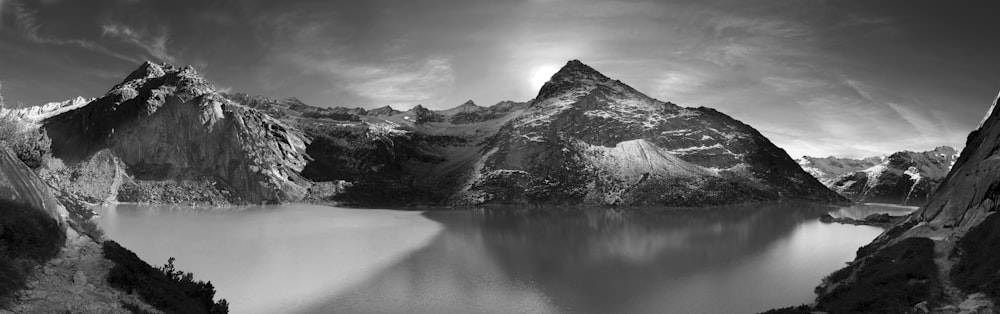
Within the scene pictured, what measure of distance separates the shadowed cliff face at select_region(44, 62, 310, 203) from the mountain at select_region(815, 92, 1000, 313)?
170517 mm

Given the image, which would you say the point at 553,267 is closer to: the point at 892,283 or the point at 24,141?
the point at 892,283

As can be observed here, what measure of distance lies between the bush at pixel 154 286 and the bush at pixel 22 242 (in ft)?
7.33

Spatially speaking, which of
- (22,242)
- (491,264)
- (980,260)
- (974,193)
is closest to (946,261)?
(980,260)

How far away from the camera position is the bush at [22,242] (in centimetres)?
1412

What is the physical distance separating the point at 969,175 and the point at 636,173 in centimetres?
16263

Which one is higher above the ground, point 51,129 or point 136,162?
point 51,129

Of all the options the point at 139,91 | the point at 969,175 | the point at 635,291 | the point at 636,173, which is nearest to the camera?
the point at 969,175

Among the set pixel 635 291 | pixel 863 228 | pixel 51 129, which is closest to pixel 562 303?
pixel 635 291

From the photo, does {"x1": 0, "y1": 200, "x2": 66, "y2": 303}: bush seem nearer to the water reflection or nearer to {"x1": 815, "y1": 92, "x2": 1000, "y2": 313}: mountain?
the water reflection

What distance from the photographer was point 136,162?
15800 cm

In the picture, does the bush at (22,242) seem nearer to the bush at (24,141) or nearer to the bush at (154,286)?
the bush at (154,286)

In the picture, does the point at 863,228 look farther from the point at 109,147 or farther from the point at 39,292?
the point at 109,147


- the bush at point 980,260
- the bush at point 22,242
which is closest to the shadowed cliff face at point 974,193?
the bush at point 980,260

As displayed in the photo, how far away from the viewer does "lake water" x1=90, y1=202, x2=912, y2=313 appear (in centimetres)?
3994
